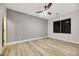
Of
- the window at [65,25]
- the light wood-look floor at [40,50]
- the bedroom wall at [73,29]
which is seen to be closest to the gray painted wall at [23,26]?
the light wood-look floor at [40,50]

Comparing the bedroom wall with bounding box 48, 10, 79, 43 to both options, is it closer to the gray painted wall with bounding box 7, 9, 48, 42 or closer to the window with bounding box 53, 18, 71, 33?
the window with bounding box 53, 18, 71, 33

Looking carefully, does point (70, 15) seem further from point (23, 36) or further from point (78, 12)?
point (23, 36)

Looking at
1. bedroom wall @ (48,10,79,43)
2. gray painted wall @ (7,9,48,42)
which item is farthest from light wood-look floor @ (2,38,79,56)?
gray painted wall @ (7,9,48,42)

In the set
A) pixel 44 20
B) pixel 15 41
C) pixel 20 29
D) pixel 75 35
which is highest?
pixel 44 20

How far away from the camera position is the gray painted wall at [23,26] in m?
4.88

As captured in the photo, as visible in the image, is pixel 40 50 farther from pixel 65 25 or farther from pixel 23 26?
pixel 65 25

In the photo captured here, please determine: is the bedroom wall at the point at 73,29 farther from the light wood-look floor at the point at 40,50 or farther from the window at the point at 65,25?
the light wood-look floor at the point at 40,50

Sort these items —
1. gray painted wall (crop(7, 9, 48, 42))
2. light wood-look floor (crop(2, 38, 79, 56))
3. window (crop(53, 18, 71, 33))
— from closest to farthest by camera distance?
light wood-look floor (crop(2, 38, 79, 56)) < gray painted wall (crop(7, 9, 48, 42)) < window (crop(53, 18, 71, 33))

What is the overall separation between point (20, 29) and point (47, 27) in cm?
307

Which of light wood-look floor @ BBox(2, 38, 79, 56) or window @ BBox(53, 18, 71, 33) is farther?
window @ BBox(53, 18, 71, 33)

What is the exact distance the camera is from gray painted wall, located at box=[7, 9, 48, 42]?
4.88 metres

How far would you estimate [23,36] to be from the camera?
573 centimetres

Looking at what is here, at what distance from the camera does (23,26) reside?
5.74 m

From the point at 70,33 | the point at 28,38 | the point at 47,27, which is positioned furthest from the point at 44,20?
the point at 70,33
